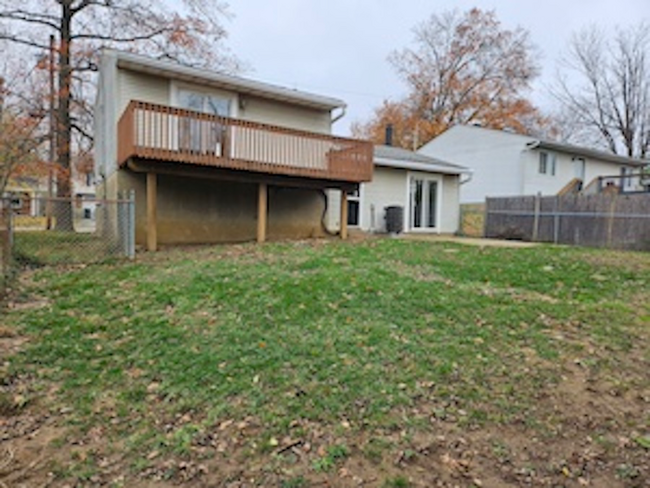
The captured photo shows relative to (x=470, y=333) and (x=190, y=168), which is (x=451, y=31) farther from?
(x=470, y=333)

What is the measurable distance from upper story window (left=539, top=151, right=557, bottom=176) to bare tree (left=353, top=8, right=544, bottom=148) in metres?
9.34

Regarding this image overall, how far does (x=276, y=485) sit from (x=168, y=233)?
939cm

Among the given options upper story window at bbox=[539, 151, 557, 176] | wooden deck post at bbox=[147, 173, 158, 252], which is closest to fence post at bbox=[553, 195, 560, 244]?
upper story window at bbox=[539, 151, 557, 176]

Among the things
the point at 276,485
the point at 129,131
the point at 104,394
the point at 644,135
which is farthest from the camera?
the point at 644,135

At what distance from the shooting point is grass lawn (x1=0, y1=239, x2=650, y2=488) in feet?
8.05

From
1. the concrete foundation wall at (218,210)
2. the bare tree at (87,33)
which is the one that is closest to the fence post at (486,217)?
the concrete foundation wall at (218,210)

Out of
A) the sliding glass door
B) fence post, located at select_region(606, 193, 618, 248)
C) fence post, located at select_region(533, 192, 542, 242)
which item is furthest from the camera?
the sliding glass door

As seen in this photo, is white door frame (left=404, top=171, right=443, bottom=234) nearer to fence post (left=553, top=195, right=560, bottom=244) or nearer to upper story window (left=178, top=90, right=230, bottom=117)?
fence post (left=553, top=195, right=560, bottom=244)

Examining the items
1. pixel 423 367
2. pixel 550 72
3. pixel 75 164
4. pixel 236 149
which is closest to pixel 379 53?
pixel 550 72

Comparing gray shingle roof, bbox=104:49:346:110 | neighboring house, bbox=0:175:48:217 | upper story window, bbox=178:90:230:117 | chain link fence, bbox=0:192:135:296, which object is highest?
gray shingle roof, bbox=104:49:346:110

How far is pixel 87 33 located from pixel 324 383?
20122 millimetres

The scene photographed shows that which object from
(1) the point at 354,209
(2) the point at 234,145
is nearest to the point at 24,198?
(2) the point at 234,145

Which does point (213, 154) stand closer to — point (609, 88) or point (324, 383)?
point (324, 383)

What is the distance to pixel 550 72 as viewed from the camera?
32.9m
